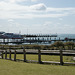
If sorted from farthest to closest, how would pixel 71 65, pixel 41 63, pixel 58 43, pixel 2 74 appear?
pixel 58 43, pixel 41 63, pixel 71 65, pixel 2 74

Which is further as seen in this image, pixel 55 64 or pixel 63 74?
pixel 55 64

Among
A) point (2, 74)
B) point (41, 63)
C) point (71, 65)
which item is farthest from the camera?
point (41, 63)

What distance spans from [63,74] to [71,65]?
308 centimetres

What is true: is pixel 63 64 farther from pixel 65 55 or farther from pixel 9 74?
pixel 65 55

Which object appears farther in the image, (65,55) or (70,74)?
(65,55)

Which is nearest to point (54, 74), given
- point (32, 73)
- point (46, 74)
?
point (46, 74)

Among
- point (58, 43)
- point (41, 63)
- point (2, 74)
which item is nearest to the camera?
point (2, 74)

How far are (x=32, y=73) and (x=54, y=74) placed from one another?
1154mm

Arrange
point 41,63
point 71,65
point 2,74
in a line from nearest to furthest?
point 2,74 < point 71,65 < point 41,63

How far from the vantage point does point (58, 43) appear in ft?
155

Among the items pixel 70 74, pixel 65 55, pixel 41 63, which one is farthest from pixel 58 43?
pixel 70 74

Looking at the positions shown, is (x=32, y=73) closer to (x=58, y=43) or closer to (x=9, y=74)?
(x=9, y=74)

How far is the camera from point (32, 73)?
988 centimetres

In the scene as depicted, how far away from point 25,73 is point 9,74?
847mm
